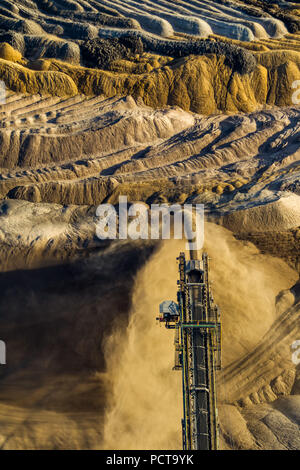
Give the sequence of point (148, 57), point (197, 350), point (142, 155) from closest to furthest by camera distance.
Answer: point (197, 350) → point (142, 155) → point (148, 57)

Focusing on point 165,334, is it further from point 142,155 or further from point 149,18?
point 149,18

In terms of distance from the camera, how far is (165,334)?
1912 cm

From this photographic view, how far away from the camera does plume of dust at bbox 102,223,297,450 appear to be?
1728 centimetres

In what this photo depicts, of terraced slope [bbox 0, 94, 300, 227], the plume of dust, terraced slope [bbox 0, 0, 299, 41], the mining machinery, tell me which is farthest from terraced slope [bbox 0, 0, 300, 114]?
the mining machinery

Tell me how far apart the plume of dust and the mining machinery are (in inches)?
71.1

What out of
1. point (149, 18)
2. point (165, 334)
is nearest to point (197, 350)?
point (165, 334)

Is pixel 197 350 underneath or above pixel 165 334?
underneath

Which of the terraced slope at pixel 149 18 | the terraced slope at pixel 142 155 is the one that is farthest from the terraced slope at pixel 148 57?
the terraced slope at pixel 142 155

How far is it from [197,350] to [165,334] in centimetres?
321

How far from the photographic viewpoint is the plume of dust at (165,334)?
56.7 ft

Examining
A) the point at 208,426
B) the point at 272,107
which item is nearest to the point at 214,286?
the point at 208,426

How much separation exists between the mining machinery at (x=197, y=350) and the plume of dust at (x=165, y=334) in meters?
1.81

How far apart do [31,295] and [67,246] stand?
123 inches
